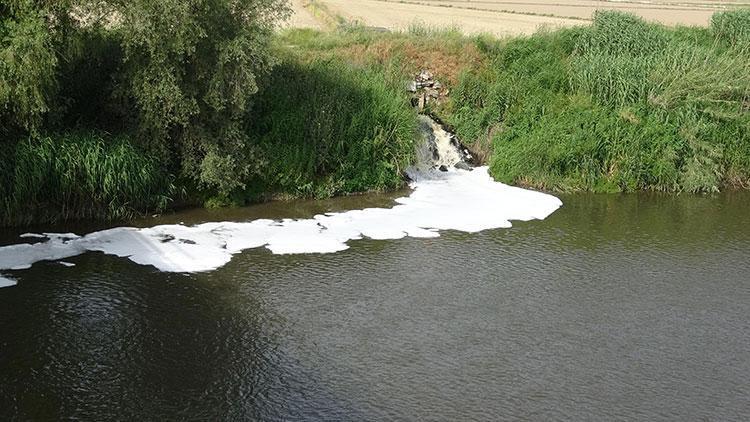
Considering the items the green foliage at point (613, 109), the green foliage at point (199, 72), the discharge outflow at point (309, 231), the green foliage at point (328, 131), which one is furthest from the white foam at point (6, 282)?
the green foliage at point (613, 109)

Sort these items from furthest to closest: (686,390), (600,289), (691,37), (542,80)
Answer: (691,37) → (542,80) → (600,289) → (686,390)

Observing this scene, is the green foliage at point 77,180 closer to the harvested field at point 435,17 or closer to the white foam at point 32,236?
the white foam at point 32,236

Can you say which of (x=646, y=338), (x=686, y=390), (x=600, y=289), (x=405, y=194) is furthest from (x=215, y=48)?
(x=686, y=390)

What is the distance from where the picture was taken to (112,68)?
1833 centimetres

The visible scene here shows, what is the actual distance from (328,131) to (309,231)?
12.5 ft

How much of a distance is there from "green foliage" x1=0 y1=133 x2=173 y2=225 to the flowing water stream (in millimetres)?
553

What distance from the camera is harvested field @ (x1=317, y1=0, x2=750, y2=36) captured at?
34.1 meters

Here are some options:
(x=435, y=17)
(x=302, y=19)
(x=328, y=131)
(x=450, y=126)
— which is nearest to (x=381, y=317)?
(x=328, y=131)

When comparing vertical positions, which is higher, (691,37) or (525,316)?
(691,37)

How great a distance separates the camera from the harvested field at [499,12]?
3409 centimetres

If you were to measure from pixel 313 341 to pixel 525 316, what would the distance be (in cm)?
361

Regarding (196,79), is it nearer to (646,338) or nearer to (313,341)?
(313,341)

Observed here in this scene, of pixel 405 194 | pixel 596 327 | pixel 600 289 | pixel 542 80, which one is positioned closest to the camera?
pixel 596 327

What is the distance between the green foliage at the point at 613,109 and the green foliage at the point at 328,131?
3.14 m
